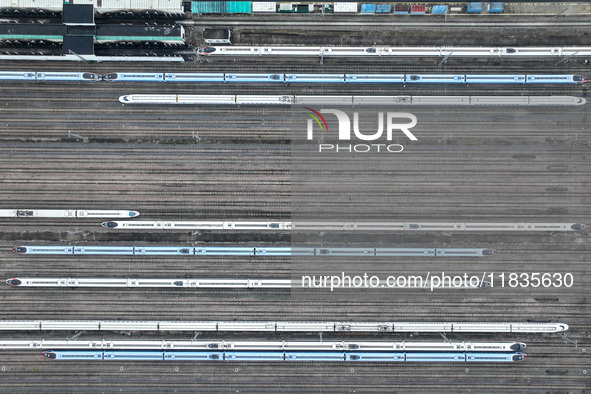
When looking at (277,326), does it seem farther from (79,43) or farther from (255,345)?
(79,43)

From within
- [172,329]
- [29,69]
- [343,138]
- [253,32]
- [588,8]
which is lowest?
[172,329]

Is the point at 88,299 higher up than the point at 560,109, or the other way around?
the point at 560,109

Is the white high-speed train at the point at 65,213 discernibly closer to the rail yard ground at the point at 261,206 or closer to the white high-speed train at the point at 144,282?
the rail yard ground at the point at 261,206

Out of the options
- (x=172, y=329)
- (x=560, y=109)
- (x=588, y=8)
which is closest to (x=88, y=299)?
(x=172, y=329)

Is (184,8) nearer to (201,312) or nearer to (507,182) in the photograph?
(201,312)

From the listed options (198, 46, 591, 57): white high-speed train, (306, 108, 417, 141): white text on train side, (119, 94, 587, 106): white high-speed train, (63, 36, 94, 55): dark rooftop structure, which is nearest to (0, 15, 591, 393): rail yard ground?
(119, 94, 587, 106): white high-speed train

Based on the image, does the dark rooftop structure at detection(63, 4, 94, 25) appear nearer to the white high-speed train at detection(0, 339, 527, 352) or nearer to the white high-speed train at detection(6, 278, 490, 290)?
the white high-speed train at detection(6, 278, 490, 290)

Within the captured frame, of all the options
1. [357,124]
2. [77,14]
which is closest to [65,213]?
[77,14]
